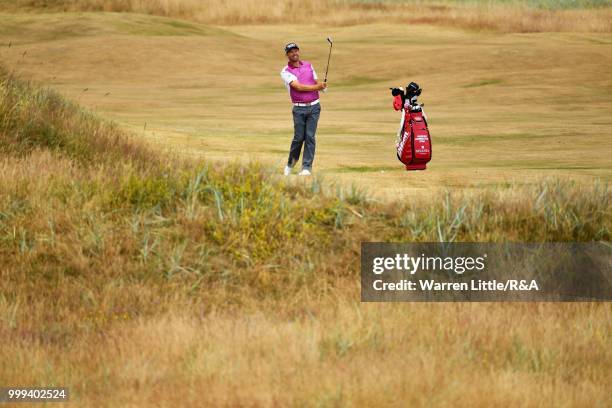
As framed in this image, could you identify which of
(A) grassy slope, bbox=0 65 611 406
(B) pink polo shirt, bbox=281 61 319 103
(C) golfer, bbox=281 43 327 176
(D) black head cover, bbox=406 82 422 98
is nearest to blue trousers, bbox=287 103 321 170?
(C) golfer, bbox=281 43 327 176

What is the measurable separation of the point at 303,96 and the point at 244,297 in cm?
601

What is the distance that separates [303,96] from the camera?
48.1 ft

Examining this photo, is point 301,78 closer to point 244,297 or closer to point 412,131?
point 412,131

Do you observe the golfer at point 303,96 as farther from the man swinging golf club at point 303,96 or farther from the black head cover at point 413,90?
the black head cover at point 413,90

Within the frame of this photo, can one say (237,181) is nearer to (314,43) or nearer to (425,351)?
(425,351)

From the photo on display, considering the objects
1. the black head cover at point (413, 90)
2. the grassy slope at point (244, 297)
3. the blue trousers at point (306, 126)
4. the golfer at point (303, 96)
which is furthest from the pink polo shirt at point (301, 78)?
the grassy slope at point (244, 297)

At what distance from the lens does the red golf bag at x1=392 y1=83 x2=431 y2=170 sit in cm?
1433

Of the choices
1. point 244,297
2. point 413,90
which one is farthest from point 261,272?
point 413,90

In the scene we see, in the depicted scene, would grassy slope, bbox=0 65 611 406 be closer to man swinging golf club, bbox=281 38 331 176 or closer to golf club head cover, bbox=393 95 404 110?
man swinging golf club, bbox=281 38 331 176

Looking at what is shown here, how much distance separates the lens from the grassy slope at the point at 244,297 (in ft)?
22.1
